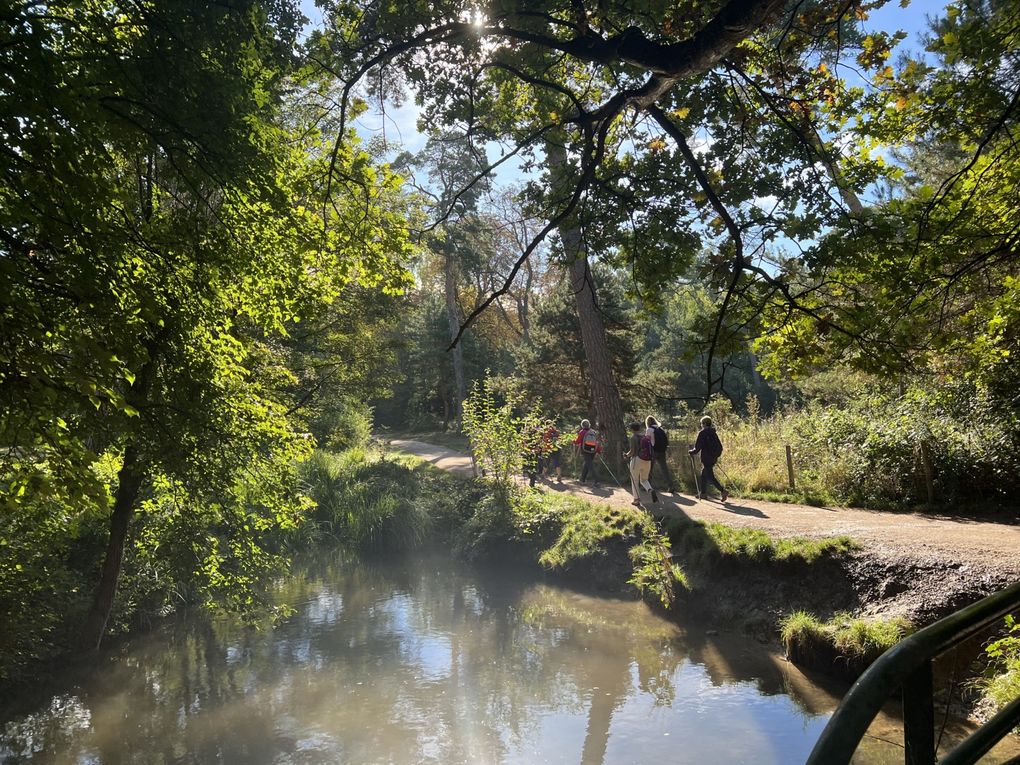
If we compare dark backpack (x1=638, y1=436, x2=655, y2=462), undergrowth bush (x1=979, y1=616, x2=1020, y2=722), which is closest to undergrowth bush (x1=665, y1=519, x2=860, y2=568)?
dark backpack (x1=638, y1=436, x2=655, y2=462)

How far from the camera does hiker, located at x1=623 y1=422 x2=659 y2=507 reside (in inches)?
496

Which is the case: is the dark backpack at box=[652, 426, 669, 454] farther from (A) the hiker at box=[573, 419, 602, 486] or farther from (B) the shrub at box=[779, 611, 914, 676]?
(B) the shrub at box=[779, 611, 914, 676]

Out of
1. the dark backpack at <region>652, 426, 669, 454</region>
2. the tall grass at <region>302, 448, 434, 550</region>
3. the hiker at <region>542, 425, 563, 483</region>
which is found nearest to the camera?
the dark backpack at <region>652, 426, 669, 454</region>

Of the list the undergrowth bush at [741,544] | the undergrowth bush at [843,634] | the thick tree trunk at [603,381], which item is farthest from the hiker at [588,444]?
the undergrowth bush at [843,634]

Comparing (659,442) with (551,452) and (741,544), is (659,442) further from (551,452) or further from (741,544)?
(741,544)

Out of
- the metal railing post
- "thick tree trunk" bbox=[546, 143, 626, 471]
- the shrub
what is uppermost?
"thick tree trunk" bbox=[546, 143, 626, 471]

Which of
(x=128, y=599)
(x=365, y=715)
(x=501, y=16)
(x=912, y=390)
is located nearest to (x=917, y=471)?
(x=912, y=390)

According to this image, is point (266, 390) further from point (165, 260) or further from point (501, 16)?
point (501, 16)

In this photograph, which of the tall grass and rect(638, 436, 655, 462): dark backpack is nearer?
rect(638, 436, 655, 462): dark backpack

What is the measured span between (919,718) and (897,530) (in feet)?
28.7

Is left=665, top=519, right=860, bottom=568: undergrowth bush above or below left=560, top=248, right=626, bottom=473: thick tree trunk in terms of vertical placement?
below

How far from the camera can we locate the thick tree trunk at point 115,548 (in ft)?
26.0

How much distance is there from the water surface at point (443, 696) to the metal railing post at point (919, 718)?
5374 mm

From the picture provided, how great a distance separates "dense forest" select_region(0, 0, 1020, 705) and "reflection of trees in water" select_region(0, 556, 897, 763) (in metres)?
1.21
